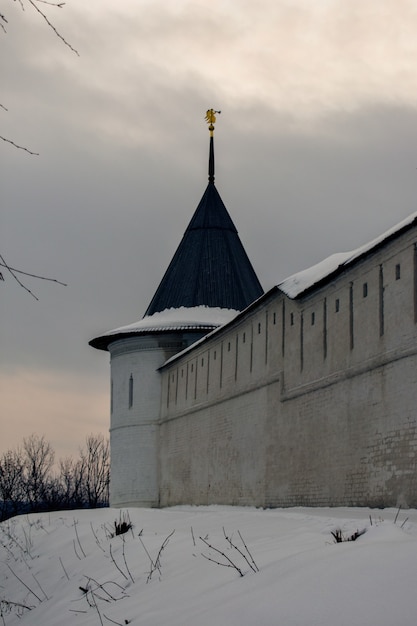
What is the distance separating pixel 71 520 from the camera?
1600 centimetres

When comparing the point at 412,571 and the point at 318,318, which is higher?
the point at 318,318

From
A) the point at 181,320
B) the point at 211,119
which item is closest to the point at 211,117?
the point at 211,119

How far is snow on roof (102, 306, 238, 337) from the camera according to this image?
1025 inches

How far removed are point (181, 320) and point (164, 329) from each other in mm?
680

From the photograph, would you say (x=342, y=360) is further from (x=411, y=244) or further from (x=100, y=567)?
(x=100, y=567)

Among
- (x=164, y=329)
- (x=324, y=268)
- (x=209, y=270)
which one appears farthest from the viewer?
(x=209, y=270)

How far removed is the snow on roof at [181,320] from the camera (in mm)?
26047

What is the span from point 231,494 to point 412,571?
13120 millimetres

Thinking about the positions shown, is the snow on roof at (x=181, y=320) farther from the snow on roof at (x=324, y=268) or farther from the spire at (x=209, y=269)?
the snow on roof at (x=324, y=268)

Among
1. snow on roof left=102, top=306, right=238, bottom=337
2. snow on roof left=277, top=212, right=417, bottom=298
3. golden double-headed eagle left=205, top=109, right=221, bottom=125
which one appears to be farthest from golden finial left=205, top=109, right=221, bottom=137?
snow on roof left=277, top=212, right=417, bottom=298

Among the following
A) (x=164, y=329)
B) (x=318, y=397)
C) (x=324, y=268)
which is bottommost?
(x=318, y=397)

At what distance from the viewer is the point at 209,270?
28.2m

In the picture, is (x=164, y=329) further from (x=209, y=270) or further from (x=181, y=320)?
(x=209, y=270)

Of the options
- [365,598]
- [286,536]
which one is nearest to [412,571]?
[365,598]
